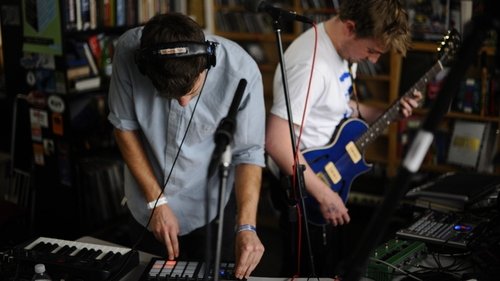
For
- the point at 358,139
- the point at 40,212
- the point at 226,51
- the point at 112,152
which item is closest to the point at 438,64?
the point at 358,139

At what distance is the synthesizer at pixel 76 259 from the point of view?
1.66 metres

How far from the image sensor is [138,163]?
1.97 meters

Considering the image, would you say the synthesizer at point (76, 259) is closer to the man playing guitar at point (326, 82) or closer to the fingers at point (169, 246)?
the fingers at point (169, 246)

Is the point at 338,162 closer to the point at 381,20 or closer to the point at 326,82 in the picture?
Result: the point at 326,82

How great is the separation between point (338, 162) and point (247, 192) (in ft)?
2.23

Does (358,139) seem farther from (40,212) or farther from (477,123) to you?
(40,212)

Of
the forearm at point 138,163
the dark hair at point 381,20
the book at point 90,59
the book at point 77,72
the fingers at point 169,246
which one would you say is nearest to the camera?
the fingers at point 169,246

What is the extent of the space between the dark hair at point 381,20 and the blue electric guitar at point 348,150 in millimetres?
252

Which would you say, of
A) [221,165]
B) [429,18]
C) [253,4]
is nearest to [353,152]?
[253,4]

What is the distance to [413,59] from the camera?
401 cm

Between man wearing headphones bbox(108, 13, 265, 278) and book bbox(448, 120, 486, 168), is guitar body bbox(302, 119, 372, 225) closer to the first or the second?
man wearing headphones bbox(108, 13, 265, 278)

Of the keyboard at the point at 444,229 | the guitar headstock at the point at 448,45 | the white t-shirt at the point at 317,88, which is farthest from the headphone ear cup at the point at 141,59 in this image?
the guitar headstock at the point at 448,45

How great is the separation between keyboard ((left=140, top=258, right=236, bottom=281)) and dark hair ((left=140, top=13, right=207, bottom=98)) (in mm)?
461

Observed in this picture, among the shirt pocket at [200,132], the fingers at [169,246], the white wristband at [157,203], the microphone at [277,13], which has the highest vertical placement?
the microphone at [277,13]
